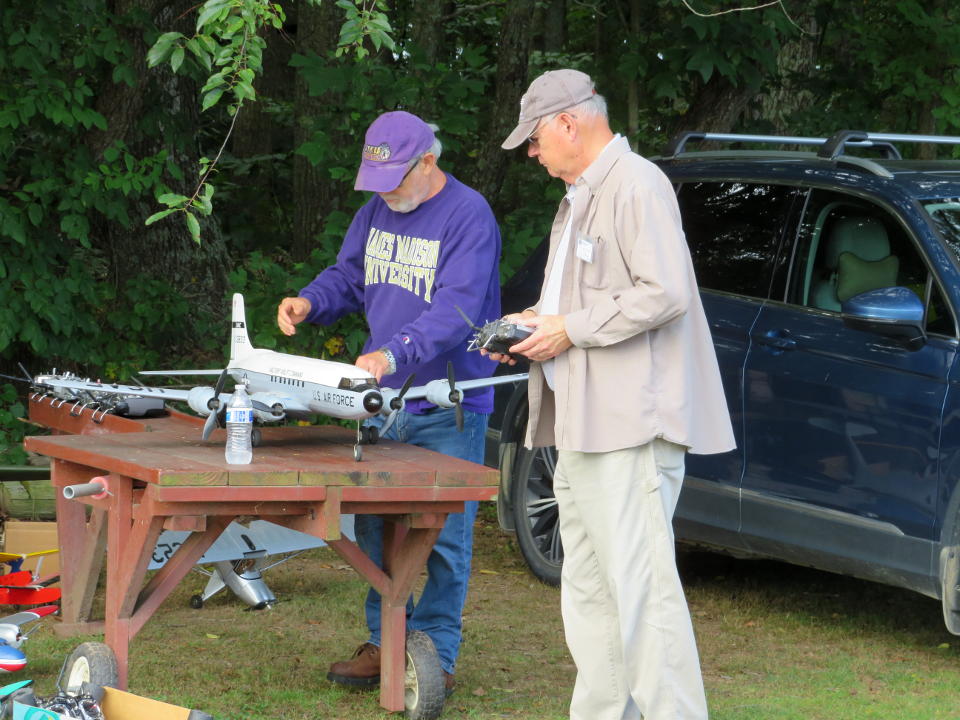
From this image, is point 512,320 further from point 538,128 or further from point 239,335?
point 239,335

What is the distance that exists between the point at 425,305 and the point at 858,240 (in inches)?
79.3

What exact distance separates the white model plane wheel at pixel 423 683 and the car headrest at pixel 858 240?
2389 millimetres

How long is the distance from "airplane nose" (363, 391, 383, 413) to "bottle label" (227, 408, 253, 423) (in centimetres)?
34

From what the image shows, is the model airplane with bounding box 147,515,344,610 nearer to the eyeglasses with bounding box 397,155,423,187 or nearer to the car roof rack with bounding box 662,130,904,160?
the eyeglasses with bounding box 397,155,423,187

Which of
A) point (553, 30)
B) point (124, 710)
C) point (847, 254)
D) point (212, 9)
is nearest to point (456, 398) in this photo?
point (124, 710)

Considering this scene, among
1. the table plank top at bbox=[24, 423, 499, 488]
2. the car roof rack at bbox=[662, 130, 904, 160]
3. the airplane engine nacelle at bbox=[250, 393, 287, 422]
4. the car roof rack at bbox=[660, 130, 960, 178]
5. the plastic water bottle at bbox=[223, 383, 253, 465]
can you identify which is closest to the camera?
the table plank top at bbox=[24, 423, 499, 488]

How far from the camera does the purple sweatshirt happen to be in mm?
4535

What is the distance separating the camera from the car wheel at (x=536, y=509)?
6695 millimetres

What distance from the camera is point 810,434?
5.57 meters

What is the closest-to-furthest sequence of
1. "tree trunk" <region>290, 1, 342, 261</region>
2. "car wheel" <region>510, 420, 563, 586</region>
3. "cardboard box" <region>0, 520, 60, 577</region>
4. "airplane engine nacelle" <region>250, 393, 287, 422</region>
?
"airplane engine nacelle" <region>250, 393, 287, 422</region> → "cardboard box" <region>0, 520, 60, 577</region> → "car wheel" <region>510, 420, 563, 586</region> → "tree trunk" <region>290, 1, 342, 261</region>

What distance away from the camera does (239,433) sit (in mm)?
4164

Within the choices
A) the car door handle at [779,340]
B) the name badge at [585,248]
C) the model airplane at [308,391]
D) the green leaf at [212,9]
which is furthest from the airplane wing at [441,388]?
the car door handle at [779,340]

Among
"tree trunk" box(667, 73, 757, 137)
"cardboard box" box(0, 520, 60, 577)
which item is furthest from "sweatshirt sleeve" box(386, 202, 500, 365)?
"tree trunk" box(667, 73, 757, 137)

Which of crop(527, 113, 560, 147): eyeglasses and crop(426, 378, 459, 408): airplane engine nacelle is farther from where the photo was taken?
crop(426, 378, 459, 408): airplane engine nacelle
